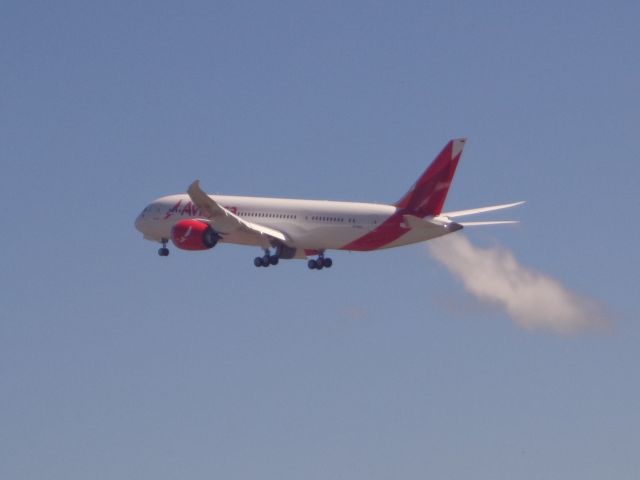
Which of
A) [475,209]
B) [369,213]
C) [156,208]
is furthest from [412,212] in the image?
[156,208]

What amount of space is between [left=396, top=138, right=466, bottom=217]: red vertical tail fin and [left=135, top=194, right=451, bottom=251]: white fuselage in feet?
3.77

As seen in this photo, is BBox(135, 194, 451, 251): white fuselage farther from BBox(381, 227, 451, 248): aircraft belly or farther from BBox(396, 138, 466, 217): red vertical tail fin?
BBox(396, 138, 466, 217): red vertical tail fin

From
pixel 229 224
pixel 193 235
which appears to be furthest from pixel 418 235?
pixel 193 235

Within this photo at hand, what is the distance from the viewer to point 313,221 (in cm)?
11175

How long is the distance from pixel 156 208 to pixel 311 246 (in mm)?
15155

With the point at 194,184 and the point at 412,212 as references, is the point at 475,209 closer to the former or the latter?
the point at 412,212

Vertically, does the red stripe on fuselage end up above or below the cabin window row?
below

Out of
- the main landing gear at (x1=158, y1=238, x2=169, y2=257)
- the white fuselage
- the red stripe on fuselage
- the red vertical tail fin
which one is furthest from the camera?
the main landing gear at (x1=158, y1=238, x2=169, y2=257)

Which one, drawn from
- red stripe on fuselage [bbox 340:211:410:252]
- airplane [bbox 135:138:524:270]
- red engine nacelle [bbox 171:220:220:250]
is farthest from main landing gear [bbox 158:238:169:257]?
red stripe on fuselage [bbox 340:211:410:252]

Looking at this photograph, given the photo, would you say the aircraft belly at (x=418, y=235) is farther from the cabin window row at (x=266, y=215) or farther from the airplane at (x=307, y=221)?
the cabin window row at (x=266, y=215)

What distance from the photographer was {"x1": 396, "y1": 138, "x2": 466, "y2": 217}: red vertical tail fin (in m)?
108

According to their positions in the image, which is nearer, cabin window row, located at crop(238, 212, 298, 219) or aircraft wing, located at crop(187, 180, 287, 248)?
aircraft wing, located at crop(187, 180, 287, 248)

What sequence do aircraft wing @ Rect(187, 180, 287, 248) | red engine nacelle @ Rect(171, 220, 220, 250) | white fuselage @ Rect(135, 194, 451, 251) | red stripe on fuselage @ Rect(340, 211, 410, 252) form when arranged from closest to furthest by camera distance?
red stripe on fuselage @ Rect(340, 211, 410, 252)
white fuselage @ Rect(135, 194, 451, 251)
aircraft wing @ Rect(187, 180, 287, 248)
red engine nacelle @ Rect(171, 220, 220, 250)

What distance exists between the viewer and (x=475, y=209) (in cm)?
11788
